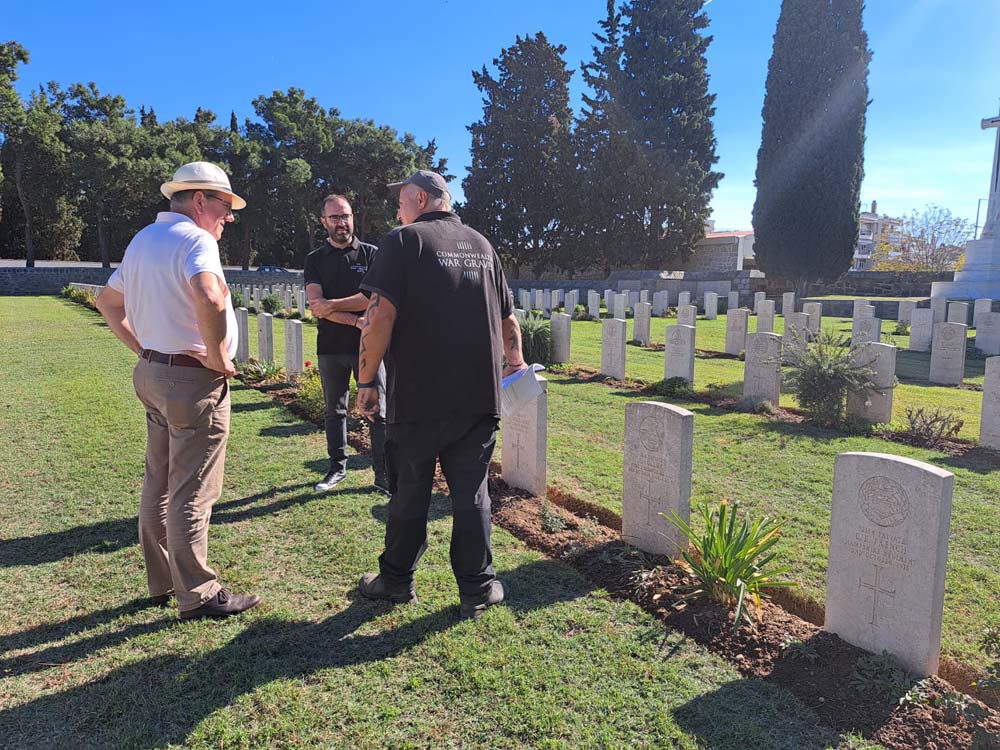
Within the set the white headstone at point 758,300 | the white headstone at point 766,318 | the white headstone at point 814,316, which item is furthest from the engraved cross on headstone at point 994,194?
the white headstone at point 766,318

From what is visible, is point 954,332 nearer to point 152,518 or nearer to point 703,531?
point 703,531

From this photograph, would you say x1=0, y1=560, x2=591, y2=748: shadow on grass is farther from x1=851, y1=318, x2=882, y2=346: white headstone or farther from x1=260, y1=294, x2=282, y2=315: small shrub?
x1=260, y1=294, x2=282, y2=315: small shrub

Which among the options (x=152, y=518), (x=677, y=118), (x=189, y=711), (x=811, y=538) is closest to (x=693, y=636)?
(x=811, y=538)

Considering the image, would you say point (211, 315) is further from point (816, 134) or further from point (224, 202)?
point (816, 134)

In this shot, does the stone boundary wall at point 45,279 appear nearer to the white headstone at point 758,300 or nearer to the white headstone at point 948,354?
the white headstone at point 758,300

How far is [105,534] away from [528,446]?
2.82 m

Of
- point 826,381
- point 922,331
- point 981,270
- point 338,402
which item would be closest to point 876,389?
point 826,381

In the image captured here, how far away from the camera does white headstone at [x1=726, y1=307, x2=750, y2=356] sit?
13.3m

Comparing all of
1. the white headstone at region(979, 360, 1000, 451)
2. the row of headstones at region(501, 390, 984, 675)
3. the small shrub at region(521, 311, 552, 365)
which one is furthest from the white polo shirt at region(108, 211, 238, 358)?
the small shrub at region(521, 311, 552, 365)

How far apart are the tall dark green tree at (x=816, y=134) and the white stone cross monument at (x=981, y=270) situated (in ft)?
17.0

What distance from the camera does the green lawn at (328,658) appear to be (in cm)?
232

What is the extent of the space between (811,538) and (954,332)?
7817 millimetres

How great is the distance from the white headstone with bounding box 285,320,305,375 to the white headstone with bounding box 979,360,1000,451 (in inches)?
315

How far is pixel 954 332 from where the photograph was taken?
999 cm
